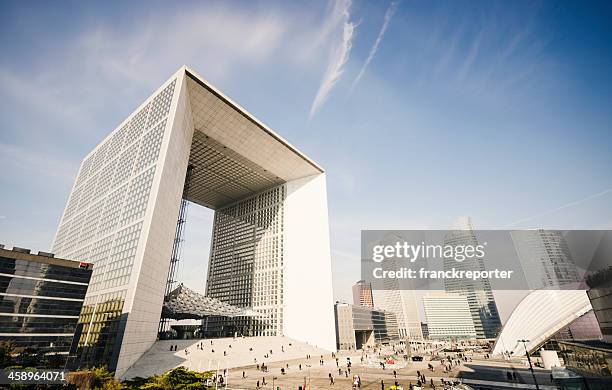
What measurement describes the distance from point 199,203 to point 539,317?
9114 cm

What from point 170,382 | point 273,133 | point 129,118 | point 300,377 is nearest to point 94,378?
point 170,382

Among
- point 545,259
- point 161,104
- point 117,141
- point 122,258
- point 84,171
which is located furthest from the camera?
point 545,259

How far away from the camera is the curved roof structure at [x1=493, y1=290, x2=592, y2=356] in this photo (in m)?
59.6

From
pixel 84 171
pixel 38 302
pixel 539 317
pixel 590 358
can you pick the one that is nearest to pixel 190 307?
pixel 38 302

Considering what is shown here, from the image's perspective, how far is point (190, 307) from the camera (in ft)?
194

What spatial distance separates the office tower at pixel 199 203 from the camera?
3841 centimetres

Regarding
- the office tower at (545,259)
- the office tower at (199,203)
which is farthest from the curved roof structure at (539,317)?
the office tower at (545,259)

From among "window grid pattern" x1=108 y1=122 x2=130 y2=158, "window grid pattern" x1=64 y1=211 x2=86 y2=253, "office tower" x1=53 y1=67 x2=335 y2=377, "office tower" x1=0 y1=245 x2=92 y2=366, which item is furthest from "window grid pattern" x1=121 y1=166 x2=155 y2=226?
"window grid pattern" x1=64 y1=211 x2=86 y2=253

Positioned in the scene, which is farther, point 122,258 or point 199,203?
point 199,203

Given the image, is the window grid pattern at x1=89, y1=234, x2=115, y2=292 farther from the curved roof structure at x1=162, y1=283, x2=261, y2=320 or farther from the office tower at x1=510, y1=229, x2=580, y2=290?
the office tower at x1=510, y1=229, x2=580, y2=290

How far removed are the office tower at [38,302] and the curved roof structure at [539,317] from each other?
83729 mm

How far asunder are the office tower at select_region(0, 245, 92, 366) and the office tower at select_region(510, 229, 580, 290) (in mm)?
215505

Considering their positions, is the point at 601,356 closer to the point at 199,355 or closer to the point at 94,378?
the point at 94,378

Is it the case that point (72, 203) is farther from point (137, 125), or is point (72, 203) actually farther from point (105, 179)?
point (137, 125)
